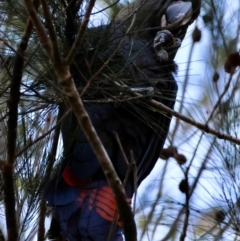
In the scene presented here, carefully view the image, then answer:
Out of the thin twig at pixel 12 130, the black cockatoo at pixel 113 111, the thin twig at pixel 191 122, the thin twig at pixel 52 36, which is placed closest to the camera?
the thin twig at pixel 52 36

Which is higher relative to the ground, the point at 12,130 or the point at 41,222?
the point at 12,130

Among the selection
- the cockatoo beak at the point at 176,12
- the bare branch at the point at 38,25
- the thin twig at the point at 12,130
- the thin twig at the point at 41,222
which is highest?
the cockatoo beak at the point at 176,12

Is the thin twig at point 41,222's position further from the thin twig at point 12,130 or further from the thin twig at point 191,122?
the thin twig at point 191,122

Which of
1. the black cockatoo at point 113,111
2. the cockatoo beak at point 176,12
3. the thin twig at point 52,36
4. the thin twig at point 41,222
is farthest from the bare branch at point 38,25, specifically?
the cockatoo beak at point 176,12

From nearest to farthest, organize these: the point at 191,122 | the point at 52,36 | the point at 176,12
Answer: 1. the point at 52,36
2. the point at 191,122
3. the point at 176,12

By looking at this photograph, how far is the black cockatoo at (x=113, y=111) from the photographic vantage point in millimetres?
1263

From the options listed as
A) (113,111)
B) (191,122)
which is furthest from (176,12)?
(191,122)

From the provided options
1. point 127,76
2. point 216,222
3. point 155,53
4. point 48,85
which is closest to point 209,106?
point 155,53

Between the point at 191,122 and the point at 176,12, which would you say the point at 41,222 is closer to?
the point at 191,122

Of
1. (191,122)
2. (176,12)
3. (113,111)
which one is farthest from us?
(176,12)

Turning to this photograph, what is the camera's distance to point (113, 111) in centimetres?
174

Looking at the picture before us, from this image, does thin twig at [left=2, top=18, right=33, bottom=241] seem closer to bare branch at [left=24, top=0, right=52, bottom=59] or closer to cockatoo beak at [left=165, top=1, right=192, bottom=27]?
bare branch at [left=24, top=0, right=52, bottom=59]

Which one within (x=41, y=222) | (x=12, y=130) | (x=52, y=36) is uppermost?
(x=52, y=36)

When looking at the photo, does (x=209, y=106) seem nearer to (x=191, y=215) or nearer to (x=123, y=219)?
(x=191, y=215)
